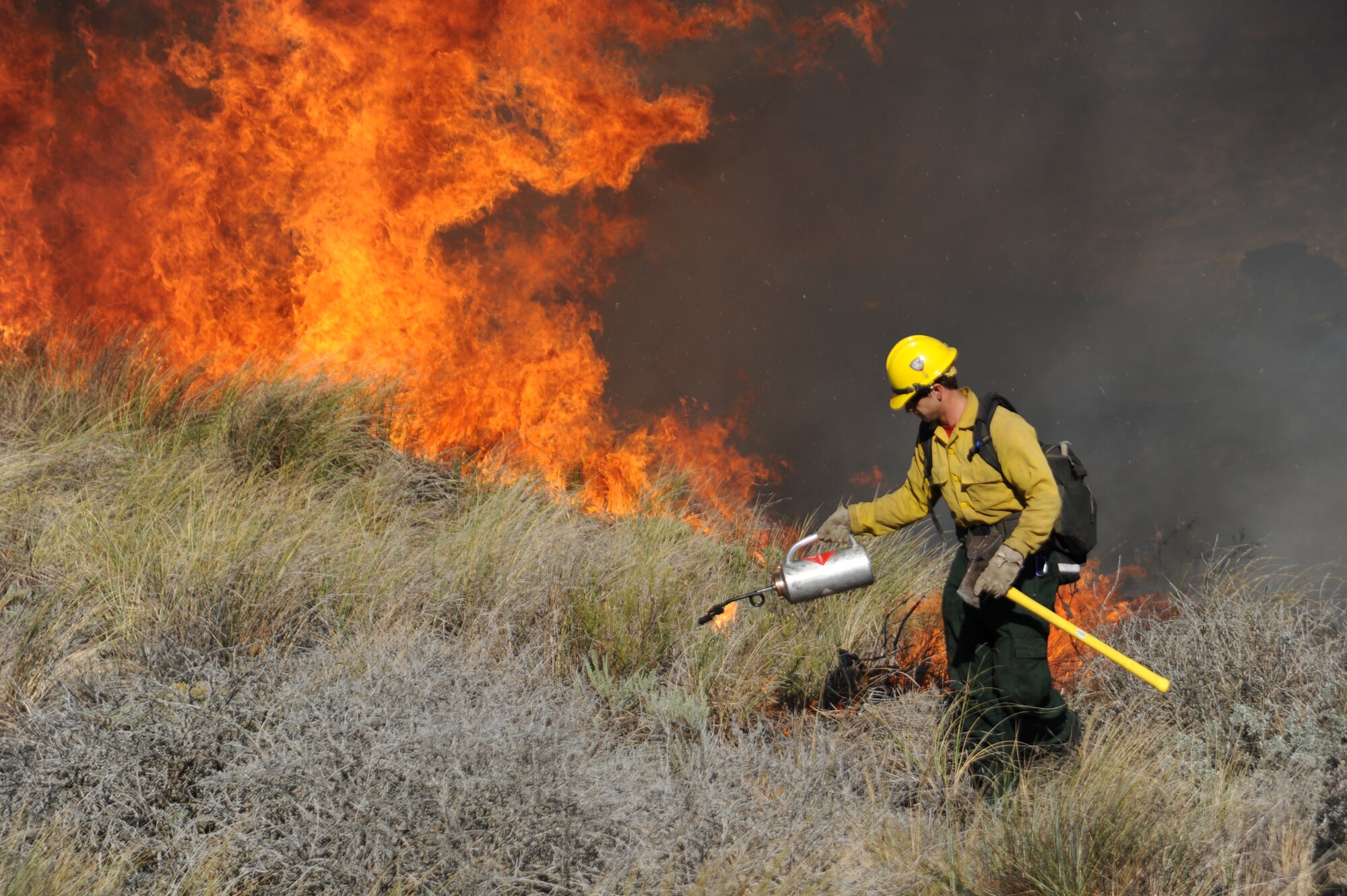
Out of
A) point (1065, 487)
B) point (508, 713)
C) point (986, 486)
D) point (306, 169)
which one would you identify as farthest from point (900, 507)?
point (306, 169)

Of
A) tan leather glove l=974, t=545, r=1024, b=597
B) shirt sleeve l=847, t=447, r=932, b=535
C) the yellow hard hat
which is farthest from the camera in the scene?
shirt sleeve l=847, t=447, r=932, b=535

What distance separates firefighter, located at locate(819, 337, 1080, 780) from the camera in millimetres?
3467

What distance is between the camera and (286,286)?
29.5ft

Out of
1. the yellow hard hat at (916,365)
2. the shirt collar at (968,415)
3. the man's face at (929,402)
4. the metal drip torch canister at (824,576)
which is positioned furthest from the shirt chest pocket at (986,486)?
the metal drip torch canister at (824,576)

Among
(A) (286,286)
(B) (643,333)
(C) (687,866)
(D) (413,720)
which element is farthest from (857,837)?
(B) (643,333)

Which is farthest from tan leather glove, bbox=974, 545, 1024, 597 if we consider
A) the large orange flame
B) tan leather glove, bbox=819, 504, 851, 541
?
the large orange flame

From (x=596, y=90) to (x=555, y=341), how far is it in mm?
2800

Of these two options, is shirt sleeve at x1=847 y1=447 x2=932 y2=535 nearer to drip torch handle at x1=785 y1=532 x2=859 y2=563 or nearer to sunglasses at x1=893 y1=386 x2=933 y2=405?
drip torch handle at x1=785 y1=532 x2=859 y2=563

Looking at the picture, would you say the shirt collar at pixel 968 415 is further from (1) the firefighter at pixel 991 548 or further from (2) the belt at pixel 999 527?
(2) the belt at pixel 999 527

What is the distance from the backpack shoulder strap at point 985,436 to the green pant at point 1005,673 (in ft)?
1.44

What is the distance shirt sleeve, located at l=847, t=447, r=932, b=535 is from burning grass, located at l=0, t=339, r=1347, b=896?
32.3 inches

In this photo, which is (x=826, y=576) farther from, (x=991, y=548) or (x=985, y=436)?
(x=985, y=436)

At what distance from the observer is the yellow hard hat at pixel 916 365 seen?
3592 millimetres

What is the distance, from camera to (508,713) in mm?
2914
